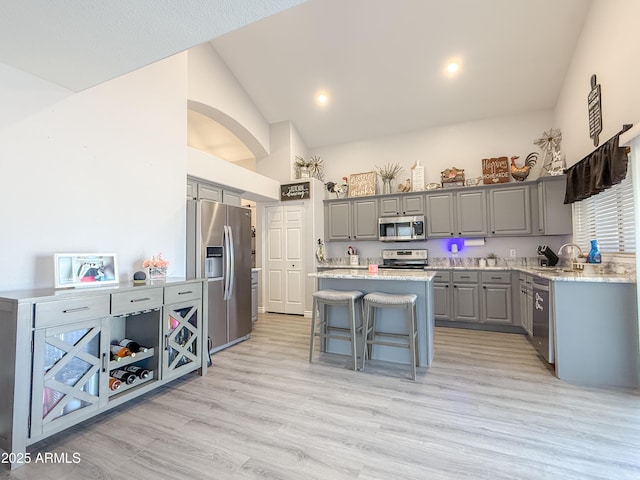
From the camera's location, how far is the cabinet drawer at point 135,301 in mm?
2219

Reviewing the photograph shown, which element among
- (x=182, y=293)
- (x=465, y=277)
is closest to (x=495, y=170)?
(x=465, y=277)

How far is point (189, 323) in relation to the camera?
2.85 meters

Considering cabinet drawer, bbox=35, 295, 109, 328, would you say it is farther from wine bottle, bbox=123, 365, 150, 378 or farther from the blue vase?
→ the blue vase

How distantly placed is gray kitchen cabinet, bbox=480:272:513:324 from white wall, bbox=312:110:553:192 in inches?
69.4

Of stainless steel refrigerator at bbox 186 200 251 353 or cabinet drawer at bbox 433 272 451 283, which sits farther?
cabinet drawer at bbox 433 272 451 283

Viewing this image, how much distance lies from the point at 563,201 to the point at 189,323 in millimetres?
4969

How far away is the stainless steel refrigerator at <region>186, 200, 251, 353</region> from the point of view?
11.4 ft

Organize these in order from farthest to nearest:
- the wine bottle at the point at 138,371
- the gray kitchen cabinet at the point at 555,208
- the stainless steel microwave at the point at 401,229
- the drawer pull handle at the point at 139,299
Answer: the stainless steel microwave at the point at 401,229 < the gray kitchen cabinet at the point at 555,208 < the wine bottle at the point at 138,371 < the drawer pull handle at the point at 139,299

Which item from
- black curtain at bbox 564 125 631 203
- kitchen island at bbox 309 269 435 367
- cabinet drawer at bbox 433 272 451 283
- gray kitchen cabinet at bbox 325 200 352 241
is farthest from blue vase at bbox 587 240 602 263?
gray kitchen cabinet at bbox 325 200 352 241

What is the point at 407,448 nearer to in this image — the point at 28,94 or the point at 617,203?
A: the point at 617,203

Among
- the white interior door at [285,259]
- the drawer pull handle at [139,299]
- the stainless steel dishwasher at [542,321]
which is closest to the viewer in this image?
the drawer pull handle at [139,299]

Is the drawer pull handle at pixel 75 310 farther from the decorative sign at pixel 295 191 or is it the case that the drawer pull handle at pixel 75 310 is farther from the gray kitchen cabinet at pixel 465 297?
the gray kitchen cabinet at pixel 465 297

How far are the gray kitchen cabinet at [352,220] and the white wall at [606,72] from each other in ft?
9.56

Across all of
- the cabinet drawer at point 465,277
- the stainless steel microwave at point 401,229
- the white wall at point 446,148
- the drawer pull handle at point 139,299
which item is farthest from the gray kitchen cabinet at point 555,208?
the drawer pull handle at point 139,299
